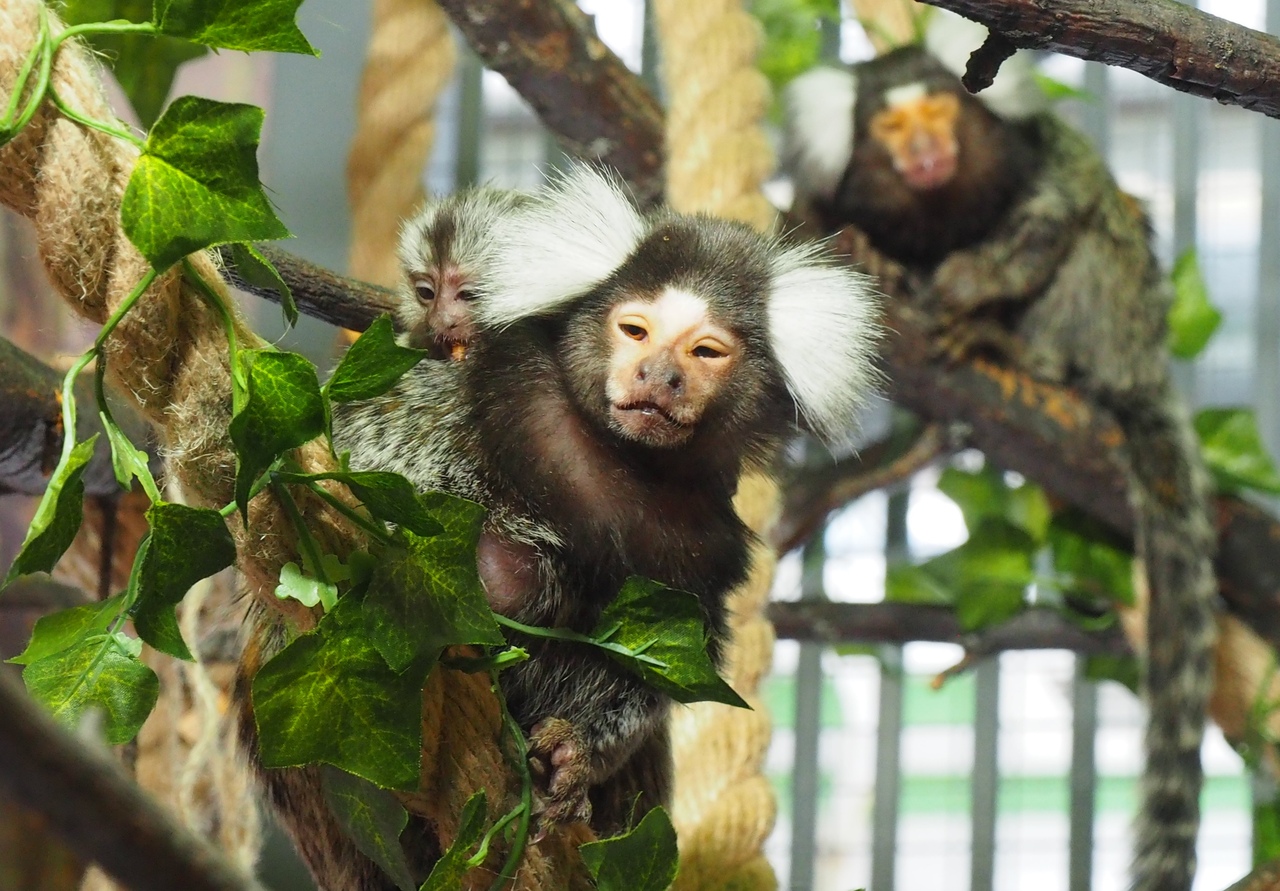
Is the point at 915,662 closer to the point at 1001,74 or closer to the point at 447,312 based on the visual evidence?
the point at 1001,74

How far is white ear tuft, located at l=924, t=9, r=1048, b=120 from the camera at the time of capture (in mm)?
3066

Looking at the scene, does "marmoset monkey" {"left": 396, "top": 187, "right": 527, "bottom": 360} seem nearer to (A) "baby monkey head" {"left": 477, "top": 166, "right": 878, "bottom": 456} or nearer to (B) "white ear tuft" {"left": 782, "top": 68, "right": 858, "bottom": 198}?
→ (A) "baby monkey head" {"left": 477, "top": 166, "right": 878, "bottom": 456}

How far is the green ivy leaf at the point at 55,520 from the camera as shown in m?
0.82

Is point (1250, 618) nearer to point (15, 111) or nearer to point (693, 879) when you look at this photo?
point (693, 879)

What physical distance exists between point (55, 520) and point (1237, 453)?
268 centimetres

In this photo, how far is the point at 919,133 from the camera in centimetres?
301

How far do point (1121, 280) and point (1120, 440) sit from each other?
0.49 m

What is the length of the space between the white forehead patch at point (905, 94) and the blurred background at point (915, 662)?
0.24 meters

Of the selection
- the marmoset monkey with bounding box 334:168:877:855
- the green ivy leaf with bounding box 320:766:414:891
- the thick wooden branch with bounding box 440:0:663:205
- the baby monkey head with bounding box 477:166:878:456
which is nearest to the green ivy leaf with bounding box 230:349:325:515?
the green ivy leaf with bounding box 320:766:414:891

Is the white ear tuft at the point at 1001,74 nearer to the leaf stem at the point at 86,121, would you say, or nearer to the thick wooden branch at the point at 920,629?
the thick wooden branch at the point at 920,629

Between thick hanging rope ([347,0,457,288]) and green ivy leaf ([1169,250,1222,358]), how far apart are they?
69.2 inches

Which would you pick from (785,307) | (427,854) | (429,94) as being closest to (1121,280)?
(429,94)

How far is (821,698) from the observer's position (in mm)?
Answer: 2959

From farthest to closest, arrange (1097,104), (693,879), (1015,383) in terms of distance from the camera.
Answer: (1097,104) → (1015,383) → (693,879)
